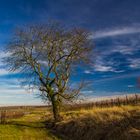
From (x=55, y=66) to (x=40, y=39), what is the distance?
377 cm

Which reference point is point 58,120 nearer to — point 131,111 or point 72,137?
point 72,137

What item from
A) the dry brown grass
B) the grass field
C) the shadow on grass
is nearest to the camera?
the shadow on grass

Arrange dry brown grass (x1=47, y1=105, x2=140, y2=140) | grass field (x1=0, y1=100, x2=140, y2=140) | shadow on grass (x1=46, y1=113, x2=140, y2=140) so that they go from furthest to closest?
1. grass field (x1=0, y1=100, x2=140, y2=140)
2. dry brown grass (x1=47, y1=105, x2=140, y2=140)
3. shadow on grass (x1=46, y1=113, x2=140, y2=140)

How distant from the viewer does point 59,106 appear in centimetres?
3438

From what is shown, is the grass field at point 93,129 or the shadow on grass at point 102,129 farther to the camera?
the grass field at point 93,129

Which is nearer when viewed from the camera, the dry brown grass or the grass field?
the dry brown grass

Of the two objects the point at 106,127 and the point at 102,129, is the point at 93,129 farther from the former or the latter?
the point at 106,127

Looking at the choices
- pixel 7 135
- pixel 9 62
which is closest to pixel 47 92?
pixel 9 62

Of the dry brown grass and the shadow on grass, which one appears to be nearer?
the shadow on grass

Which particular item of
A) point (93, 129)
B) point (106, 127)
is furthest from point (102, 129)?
point (93, 129)

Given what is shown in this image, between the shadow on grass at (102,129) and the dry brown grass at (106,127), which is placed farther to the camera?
the dry brown grass at (106,127)

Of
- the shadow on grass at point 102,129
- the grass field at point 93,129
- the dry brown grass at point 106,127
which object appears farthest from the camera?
the grass field at point 93,129

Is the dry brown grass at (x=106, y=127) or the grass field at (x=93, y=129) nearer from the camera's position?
the dry brown grass at (x=106, y=127)

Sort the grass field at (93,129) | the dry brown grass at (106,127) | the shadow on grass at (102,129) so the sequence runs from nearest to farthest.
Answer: the shadow on grass at (102,129)
the dry brown grass at (106,127)
the grass field at (93,129)
